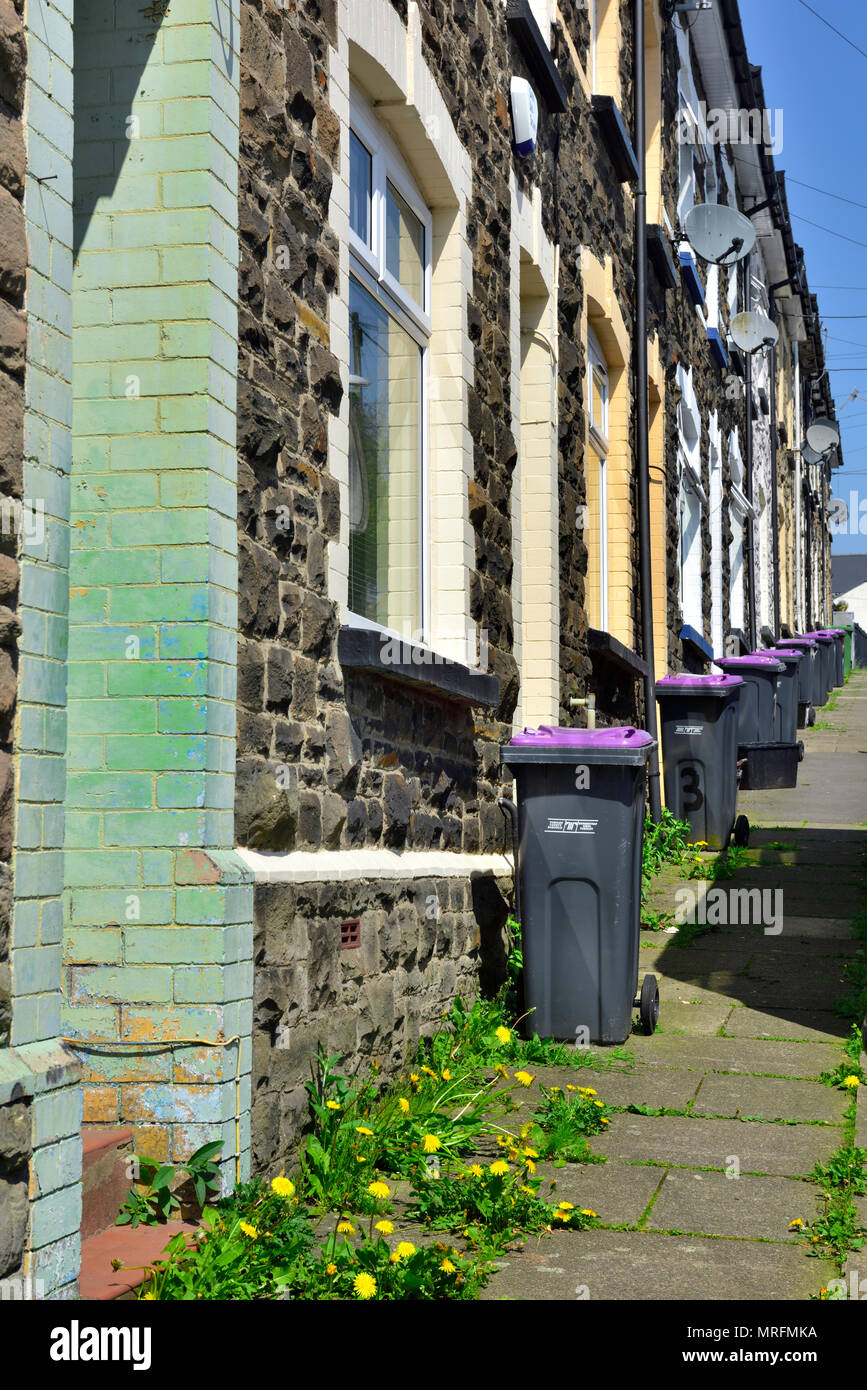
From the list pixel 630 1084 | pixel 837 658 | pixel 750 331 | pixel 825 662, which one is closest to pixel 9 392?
pixel 630 1084

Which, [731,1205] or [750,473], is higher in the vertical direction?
[750,473]

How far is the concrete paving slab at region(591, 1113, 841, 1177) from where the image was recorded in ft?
16.0

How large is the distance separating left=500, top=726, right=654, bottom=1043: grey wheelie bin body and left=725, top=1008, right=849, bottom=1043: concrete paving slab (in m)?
0.58

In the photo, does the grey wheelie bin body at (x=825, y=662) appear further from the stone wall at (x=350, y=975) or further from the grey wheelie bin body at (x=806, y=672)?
the stone wall at (x=350, y=975)

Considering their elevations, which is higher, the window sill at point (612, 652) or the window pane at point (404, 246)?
the window pane at point (404, 246)

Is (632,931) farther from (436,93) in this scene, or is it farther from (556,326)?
(556,326)

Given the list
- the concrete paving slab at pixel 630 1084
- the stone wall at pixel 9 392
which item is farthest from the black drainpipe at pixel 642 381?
the stone wall at pixel 9 392

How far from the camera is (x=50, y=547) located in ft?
10.6

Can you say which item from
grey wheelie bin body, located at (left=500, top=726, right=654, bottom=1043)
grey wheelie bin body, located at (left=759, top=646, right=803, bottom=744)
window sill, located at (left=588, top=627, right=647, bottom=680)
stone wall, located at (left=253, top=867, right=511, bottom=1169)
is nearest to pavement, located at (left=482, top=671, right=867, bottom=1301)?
grey wheelie bin body, located at (left=500, top=726, right=654, bottom=1043)

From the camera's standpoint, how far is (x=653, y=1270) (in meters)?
3.94

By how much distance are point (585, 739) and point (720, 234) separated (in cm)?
1040

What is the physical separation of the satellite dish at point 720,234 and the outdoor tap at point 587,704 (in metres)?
7.06

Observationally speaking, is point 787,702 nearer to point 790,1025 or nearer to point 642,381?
point 642,381

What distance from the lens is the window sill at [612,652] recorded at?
1016 cm
